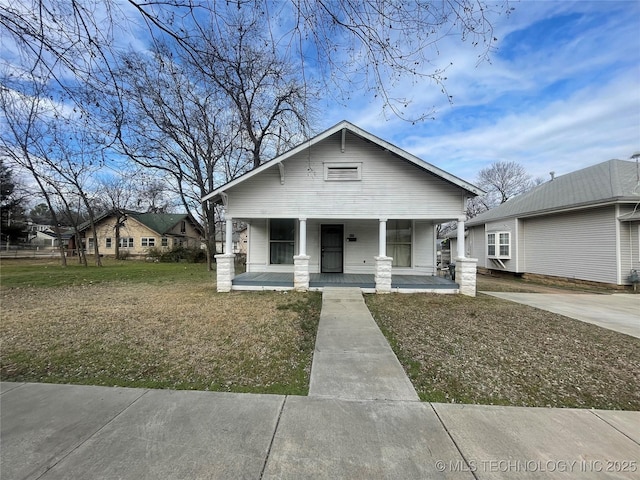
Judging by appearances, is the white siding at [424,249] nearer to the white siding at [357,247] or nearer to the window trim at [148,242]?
the white siding at [357,247]

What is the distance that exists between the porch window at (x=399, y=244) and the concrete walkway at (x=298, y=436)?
8474 mm

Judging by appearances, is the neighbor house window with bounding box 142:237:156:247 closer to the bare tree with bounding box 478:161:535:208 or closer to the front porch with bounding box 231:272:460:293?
the front porch with bounding box 231:272:460:293

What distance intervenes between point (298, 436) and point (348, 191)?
7.95 meters

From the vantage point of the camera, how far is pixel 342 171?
9.59 meters

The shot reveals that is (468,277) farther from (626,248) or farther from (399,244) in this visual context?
(626,248)

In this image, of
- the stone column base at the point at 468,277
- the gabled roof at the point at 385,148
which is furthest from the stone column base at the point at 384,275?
the gabled roof at the point at 385,148

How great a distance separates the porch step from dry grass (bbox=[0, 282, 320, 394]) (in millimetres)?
224

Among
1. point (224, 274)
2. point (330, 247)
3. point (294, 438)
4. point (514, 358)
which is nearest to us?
point (294, 438)

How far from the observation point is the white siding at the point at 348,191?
938cm

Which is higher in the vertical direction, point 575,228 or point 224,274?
point 575,228

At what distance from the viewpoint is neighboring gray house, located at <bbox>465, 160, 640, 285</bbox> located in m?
11.0

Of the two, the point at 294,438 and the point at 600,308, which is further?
the point at 600,308

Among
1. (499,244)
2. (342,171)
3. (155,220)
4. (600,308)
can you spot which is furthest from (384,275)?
(155,220)

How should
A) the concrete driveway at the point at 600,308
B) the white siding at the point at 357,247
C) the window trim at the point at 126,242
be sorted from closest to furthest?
the concrete driveway at the point at 600,308, the white siding at the point at 357,247, the window trim at the point at 126,242
